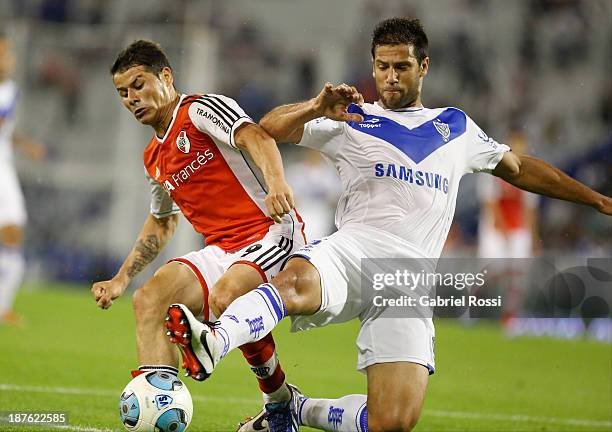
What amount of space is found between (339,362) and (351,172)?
471 centimetres

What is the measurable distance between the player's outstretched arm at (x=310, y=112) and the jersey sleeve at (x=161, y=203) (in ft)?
3.68

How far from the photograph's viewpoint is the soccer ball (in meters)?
4.25

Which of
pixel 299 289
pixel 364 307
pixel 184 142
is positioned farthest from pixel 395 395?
pixel 184 142

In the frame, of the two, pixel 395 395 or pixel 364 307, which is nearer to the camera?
pixel 395 395

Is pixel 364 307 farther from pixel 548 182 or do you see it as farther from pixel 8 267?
pixel 8 267

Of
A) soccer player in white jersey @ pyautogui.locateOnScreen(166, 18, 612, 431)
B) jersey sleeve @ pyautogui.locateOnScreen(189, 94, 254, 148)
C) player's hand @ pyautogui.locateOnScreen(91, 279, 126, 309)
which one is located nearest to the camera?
soccer player in white jersey @ pyautogui.locateOnScreen(166, 18, 612, 431)

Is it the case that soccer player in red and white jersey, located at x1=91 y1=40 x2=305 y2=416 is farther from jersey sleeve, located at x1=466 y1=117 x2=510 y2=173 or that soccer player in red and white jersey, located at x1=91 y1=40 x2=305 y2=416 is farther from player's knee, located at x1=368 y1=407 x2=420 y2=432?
jersey sleeve, located at x1=466 y1=117 x2=510 y2=173

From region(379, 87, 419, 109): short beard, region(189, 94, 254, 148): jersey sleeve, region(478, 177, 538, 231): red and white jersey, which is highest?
region(379, 87, 419, 109): short beard

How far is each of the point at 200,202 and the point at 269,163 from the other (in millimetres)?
895

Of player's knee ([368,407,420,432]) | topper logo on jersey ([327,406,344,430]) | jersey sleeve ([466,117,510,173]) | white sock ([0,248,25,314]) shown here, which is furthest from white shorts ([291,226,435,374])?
white sock ([0,248,25,314])

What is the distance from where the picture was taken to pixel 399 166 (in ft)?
15.6

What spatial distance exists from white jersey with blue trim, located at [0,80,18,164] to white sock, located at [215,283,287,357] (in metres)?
6.82

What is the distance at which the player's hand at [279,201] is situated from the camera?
4255 millimetres

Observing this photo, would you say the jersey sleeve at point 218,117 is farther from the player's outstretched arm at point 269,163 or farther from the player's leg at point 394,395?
the player's leg at point 394,395
